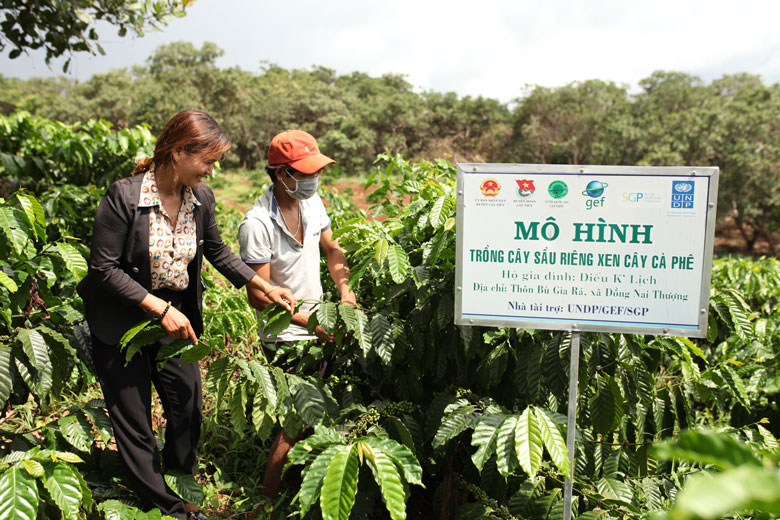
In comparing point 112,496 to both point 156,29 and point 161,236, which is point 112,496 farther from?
point 156,29

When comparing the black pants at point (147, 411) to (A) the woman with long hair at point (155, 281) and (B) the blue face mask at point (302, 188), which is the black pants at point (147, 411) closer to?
(A) the woman with long hair at point (155, 281)

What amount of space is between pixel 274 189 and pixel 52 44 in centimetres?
259

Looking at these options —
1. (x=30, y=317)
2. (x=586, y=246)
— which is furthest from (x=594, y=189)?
(x=30, y=317)

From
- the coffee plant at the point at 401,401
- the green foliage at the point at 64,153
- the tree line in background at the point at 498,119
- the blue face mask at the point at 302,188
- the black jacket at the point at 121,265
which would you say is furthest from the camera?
the tree line in background at the point at 498,119

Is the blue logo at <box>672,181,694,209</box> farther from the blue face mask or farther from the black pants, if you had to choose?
the black pants

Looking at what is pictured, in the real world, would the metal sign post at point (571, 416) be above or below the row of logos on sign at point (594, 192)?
below

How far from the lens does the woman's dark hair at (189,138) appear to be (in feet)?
Result: 6.10

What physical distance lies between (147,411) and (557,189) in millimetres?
1528

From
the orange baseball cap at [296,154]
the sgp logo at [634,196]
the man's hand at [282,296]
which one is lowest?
the man's hand at [282,296]

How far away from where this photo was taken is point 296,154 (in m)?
2.23

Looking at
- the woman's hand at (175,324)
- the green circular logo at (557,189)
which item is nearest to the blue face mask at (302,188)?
the woman's hand at (175,324)

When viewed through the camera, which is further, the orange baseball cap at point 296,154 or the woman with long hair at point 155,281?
the orange baseball cap at point 296,154

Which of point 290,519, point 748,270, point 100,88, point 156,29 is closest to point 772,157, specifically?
point 748,270

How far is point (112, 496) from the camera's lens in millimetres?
2006
